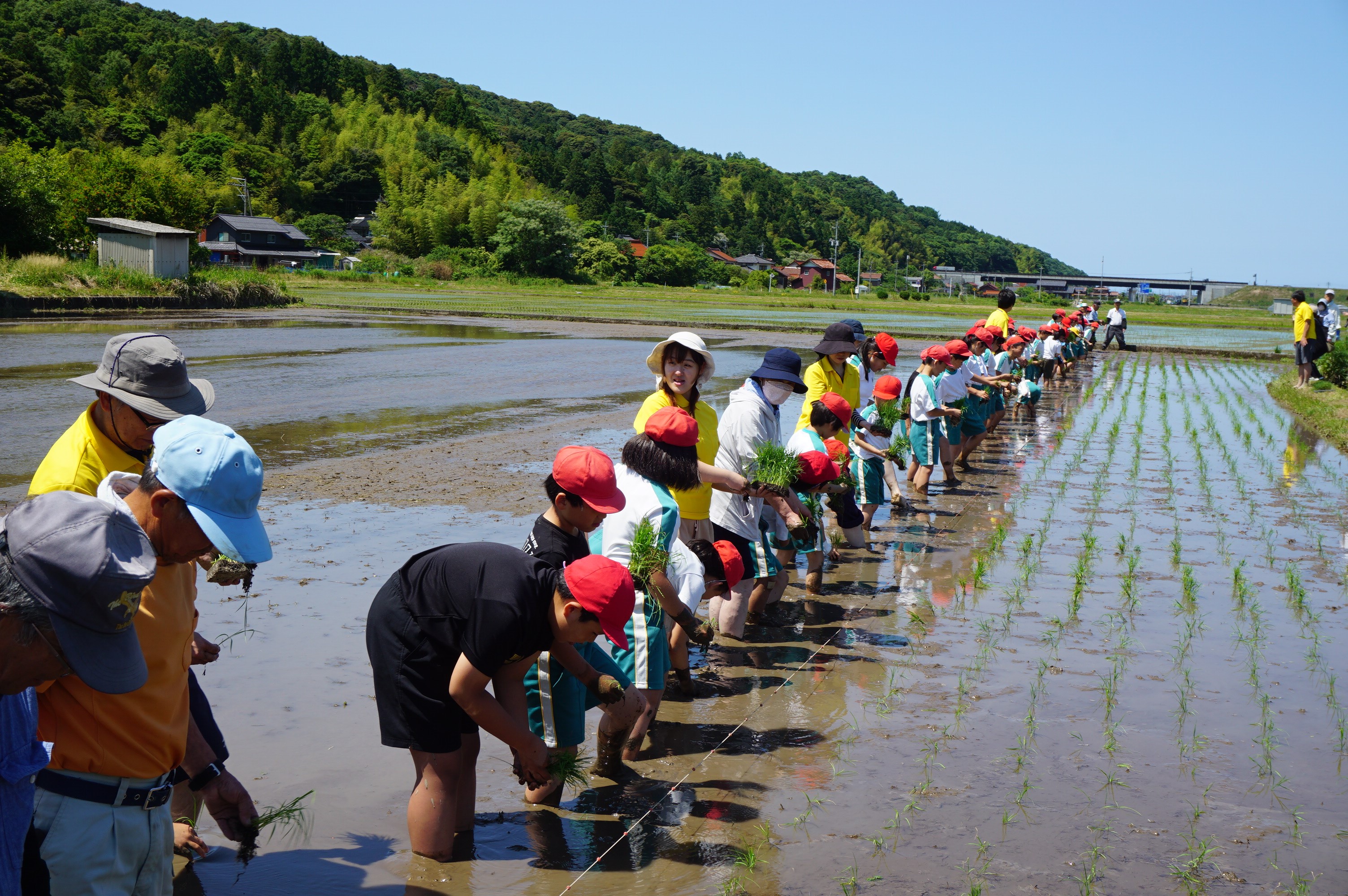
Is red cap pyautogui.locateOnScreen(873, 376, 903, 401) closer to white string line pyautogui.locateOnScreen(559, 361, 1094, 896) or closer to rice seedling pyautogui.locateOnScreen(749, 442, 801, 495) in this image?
white string line pyautogui.locateOnScreen(559, 361, 1094, 896)

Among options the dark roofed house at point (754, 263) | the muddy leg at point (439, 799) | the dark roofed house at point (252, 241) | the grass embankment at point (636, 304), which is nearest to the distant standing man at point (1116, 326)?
the grass embankment at point (636, 304)

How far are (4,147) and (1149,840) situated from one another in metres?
63.2

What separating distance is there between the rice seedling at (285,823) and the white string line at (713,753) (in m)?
0.95

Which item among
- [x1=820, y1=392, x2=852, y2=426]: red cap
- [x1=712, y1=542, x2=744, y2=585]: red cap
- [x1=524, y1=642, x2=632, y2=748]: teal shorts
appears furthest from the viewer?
[x1=820, y1=392, x2=852, y2=426]: red cap

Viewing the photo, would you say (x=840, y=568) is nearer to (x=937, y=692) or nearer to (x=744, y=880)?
(x=937, y=692)

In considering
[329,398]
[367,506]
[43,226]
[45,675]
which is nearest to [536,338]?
[329,398]

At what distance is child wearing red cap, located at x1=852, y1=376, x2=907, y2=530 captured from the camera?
7.96m

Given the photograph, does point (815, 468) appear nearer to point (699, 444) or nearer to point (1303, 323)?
point (699, 444)

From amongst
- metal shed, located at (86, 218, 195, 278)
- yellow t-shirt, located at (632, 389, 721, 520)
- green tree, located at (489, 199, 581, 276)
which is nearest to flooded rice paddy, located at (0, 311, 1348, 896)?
yellow t-shirt, located at (632, 389, 721, 520)

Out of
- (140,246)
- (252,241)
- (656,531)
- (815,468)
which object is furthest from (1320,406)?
(252,241)

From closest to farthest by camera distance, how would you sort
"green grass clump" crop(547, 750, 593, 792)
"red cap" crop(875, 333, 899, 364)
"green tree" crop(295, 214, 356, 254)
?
"green grass clump" crop(547, 750, 593, 792), "red cap" crop(875, 333, 899, 364), "green tree" crop(295, 214, 356, 254)

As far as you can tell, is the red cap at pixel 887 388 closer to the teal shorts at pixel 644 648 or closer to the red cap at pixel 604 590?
the teal shorts at pixel 644 648

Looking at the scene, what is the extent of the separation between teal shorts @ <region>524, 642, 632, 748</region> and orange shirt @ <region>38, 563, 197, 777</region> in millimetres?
1549

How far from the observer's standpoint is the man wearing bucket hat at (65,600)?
1845 millimetres
